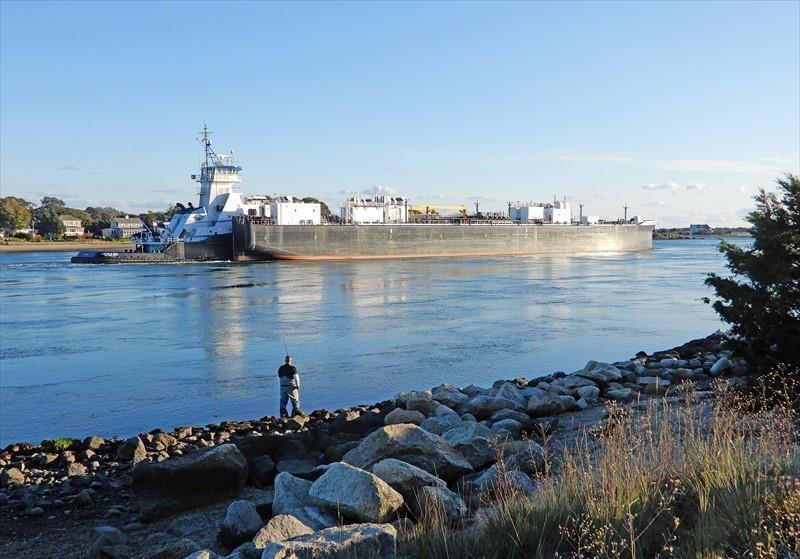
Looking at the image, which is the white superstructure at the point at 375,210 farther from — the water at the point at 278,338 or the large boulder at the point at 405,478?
the large boulder at the point at 405,478

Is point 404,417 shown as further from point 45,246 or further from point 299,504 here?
→ point 45,246

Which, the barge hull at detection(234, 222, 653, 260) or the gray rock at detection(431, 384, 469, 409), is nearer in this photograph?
the gray rock at detection(431, 384, 469, 409)

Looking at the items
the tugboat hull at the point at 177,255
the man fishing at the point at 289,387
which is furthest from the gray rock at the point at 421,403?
the tugboat hull at the point at 177,255

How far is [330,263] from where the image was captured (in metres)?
50.8

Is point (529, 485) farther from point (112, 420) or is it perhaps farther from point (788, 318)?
point (112, 420)

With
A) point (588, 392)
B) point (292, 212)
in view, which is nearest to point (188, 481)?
point (588, 392)

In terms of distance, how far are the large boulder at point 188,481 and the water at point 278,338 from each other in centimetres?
368

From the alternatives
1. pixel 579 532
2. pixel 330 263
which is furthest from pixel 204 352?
pixel 330 263

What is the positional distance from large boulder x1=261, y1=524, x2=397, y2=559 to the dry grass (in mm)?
105

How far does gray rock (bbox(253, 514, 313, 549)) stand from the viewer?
4.01 meters

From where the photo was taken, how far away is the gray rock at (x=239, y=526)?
461 centimetres

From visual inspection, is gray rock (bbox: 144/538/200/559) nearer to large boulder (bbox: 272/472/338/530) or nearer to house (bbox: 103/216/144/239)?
large boulder (bbox: 272/472/338/530)

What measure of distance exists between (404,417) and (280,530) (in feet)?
13.2

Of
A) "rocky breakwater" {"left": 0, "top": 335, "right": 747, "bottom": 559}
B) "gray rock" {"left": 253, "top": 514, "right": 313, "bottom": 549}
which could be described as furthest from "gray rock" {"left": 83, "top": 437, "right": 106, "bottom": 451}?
"gray rock" {"left": 253, "top": 514, "right": 313, "bottom": 549}
